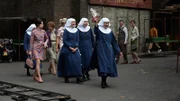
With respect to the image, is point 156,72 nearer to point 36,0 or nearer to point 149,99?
point 149,99

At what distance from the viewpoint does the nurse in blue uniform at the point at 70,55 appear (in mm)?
10641

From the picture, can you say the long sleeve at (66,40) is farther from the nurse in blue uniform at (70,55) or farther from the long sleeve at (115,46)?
the long sleeve at (115,46)

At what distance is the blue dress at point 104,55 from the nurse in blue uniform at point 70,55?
72 cm

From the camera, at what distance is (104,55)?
32.5ft

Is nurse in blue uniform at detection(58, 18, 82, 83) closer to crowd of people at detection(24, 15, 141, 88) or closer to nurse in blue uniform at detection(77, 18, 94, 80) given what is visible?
crowd of people at detection(24, 15, 141, 88)

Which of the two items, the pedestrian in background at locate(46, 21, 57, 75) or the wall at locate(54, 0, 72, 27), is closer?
the pedestrian in background at locate(46, 21, 57, 75)

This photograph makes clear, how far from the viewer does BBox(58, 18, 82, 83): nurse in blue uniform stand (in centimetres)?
1064

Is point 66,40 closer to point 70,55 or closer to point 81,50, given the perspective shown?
point 70,55

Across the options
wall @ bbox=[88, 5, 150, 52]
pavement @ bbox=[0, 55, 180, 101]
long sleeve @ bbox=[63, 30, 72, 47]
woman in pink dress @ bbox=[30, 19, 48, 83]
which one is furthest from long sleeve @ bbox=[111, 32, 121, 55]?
wall @ bbox=[88, 5, 150, 52]

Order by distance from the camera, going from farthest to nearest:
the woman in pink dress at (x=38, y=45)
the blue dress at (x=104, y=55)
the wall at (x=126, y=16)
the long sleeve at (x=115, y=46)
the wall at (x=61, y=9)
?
the wall at (x=126, y=16), the wall at (x=61, y=9), the woman in pink dress at (x=38, y=45), the long sleeve at (x=115, y=46), the blue dress at (x=104, y=55)

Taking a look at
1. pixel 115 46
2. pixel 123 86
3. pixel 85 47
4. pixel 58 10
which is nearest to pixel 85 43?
pixel 85 47

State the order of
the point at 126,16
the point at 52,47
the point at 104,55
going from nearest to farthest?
1. the point at 104,55
2. the point at 52,47
3. the point at 126,16

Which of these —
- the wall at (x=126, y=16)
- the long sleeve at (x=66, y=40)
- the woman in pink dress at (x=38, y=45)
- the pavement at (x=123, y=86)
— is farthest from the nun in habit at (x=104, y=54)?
the wall at (x=126, y=16)

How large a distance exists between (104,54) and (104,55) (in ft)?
0.09
